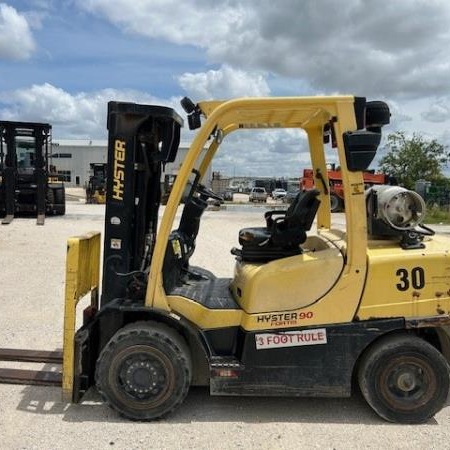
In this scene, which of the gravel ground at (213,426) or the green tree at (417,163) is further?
the green tree at (417,163)

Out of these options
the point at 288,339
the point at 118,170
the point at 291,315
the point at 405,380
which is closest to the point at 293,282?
the point at 291,315

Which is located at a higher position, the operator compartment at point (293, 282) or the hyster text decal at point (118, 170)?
the hyster text decal at point (118, 170)

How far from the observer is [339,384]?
4293 millimetres

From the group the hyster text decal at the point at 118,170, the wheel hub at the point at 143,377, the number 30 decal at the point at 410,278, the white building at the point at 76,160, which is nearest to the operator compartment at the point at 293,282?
the number 30 decal at the point at 410,278

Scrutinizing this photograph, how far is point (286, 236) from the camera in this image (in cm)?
459

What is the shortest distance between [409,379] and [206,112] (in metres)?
2.66

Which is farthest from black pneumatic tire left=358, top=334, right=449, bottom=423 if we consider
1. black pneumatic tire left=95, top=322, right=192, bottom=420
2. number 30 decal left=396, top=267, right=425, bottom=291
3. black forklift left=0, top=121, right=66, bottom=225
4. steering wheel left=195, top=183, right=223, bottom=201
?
black forklift left=0, top=121, right=66, bottom=225

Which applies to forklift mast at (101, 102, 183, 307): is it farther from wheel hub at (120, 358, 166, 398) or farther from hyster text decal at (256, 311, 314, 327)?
hyster text decal at (256, 311, 314, 327)

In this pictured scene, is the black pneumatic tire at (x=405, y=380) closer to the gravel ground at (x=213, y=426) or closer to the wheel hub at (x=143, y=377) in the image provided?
the gravel ground at (x=213, y=426)

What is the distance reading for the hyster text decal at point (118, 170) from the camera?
452 centimetres

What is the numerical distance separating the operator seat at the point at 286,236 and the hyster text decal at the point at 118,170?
117 centimetres

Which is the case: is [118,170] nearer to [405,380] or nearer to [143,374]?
[143,374]

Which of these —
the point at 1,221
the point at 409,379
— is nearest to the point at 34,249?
the point at 1,221

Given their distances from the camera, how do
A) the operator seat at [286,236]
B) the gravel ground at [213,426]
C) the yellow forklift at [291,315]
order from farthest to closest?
the operator seat at [286,236], the yellow forklift at [291,315], the gravel ground at [213,426]
